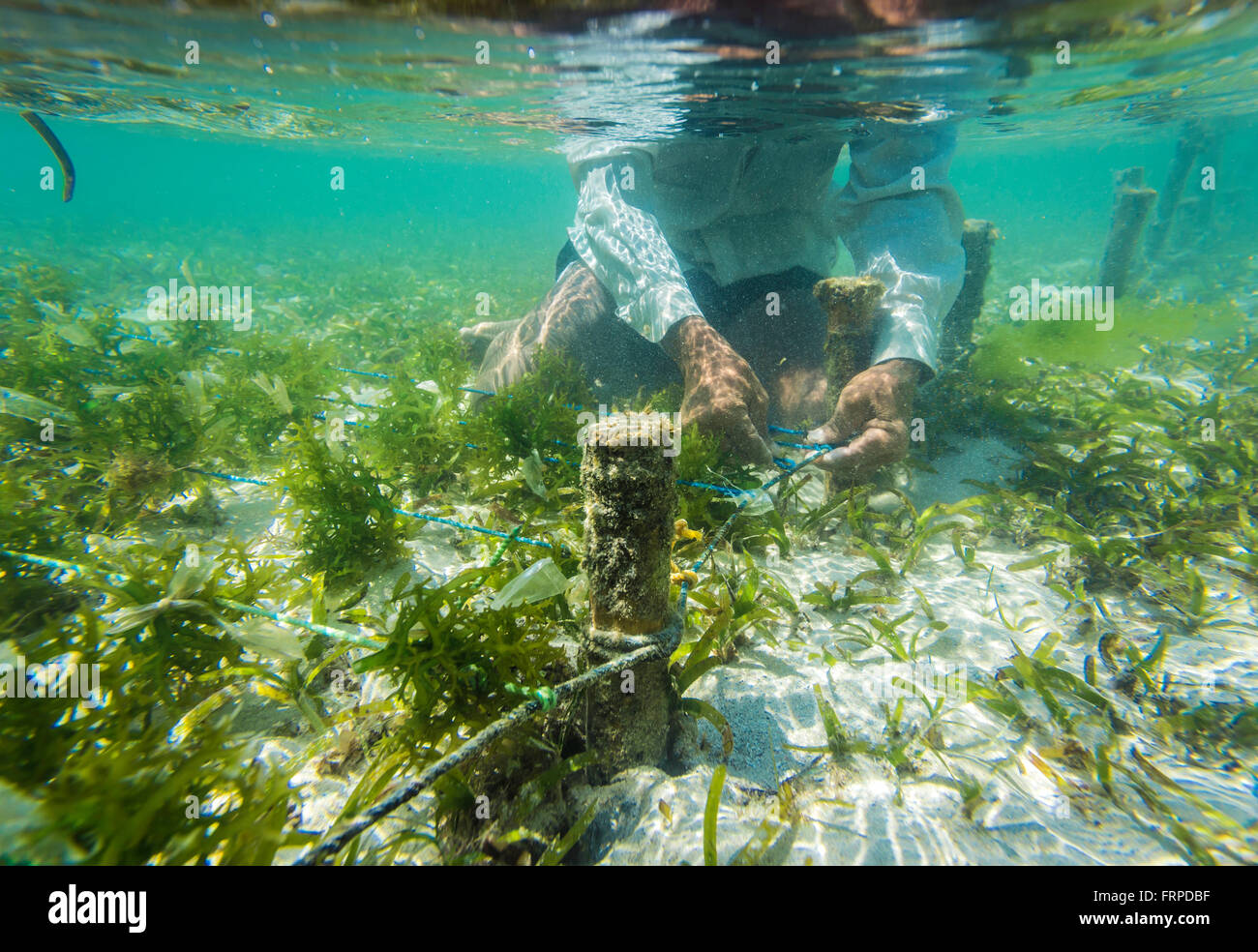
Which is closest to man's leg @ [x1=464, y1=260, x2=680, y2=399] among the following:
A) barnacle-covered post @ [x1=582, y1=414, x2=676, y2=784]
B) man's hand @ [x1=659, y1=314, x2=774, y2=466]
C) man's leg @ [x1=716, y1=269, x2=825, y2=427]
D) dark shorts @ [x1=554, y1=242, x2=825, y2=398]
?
dark shorts @ [x1=554, y1=242, x2=825, y2=398]

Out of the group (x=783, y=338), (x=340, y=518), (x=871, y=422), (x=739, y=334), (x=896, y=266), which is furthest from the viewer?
(x=739, y=334)

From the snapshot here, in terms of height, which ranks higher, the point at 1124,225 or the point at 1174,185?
the point at 1174,185

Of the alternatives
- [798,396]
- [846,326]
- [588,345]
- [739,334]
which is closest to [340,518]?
[588,345]

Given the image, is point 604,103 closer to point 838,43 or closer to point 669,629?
point 838,43

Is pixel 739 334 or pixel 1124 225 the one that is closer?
pixel 739 334

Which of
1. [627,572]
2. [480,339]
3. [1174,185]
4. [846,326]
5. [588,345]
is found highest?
[1174,185]

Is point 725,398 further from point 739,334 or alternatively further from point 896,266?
point 896,266
